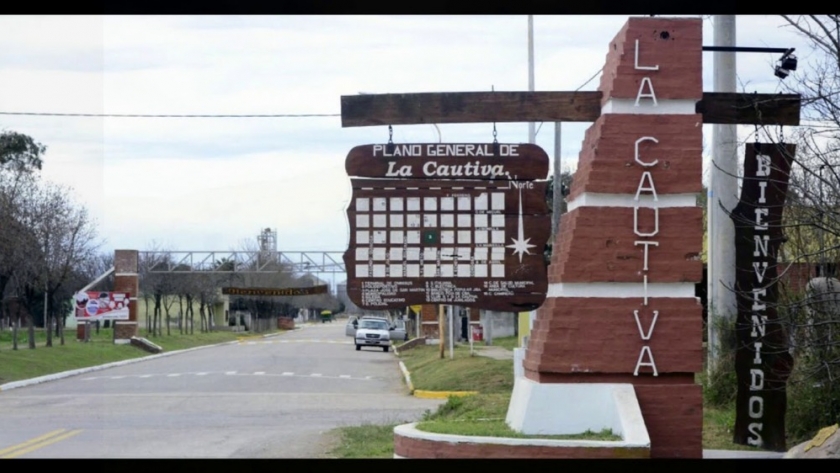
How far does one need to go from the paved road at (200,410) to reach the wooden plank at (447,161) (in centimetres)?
463

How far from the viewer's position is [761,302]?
13.8m

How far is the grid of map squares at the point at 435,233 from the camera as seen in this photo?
13.5 m

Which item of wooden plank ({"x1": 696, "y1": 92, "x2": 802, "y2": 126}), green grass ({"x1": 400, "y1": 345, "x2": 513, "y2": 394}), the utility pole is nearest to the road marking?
wooden plank ({"x1": 696, "y1": 92, "x2": 802, "y2": 126})

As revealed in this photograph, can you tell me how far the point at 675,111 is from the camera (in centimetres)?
1289

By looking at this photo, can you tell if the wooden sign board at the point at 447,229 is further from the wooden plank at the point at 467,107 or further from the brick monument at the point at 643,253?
the brick monument at the point at 643,253

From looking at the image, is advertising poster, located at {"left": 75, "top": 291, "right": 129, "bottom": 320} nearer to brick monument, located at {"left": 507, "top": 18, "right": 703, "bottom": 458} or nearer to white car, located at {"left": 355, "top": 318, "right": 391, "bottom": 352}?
white car, located at {"left": 355, "top": 318, "right": 391, "bottom": 352}

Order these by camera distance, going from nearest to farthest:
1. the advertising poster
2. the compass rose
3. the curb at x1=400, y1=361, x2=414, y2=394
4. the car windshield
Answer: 1. the compass rose
2. the curb at x1=400, y1=361, x2=414, y2=394
3. the advertising poster
4. the car windshield

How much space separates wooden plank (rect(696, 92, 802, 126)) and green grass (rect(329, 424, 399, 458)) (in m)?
5.53

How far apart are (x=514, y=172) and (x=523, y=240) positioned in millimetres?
776

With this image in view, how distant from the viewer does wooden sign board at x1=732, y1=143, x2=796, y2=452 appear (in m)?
13.6

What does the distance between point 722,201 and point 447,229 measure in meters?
6.87

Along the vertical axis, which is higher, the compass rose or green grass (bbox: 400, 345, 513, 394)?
the compass rose

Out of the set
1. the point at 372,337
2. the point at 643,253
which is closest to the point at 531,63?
the point at 643,253

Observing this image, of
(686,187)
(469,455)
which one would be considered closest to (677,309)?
(686,187)
